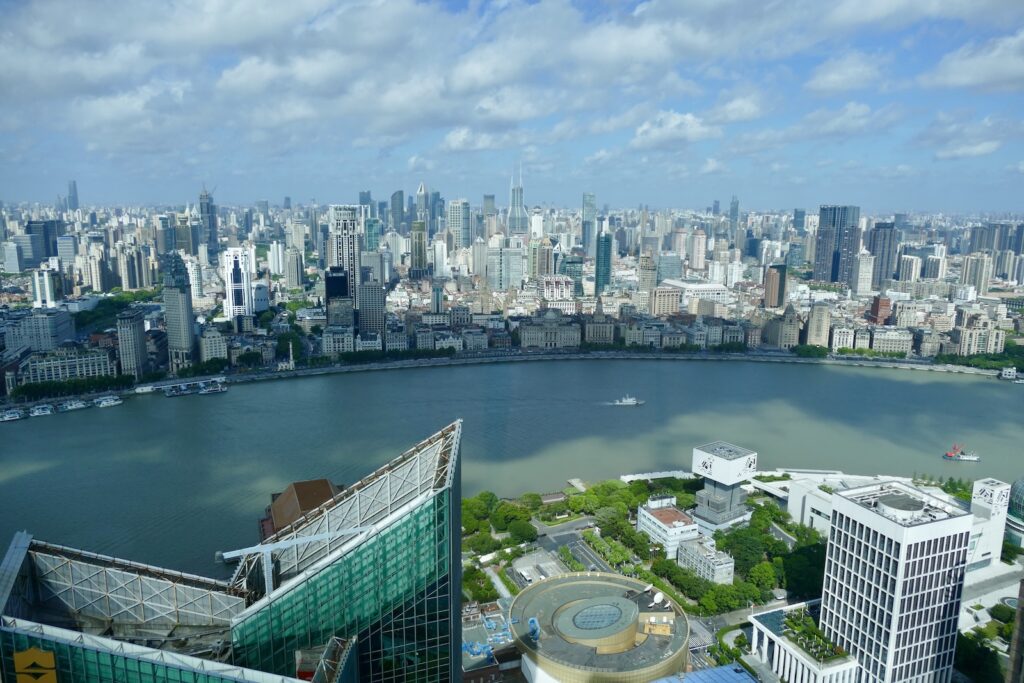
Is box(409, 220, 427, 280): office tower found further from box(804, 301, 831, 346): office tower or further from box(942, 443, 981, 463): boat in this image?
box(942, 443, 981, 463): boat

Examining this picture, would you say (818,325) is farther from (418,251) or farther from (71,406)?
(418,251)

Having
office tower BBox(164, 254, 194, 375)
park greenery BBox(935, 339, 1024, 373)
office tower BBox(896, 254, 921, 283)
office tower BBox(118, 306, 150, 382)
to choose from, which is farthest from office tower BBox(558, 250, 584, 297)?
office tower BBox(118, 306, 150, 382)

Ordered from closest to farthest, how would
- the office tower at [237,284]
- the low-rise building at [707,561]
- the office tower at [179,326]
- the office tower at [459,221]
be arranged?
the low-rise building at [707,561]
the office tower at [179,326]
the office tower at [237,284]
the office tower at [459,221]

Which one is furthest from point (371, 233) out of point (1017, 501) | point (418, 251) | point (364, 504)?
point (364, 504)

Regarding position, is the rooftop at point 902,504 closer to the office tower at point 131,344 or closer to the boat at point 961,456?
the boat at point 961,456

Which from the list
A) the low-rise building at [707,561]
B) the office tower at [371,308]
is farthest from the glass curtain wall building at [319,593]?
the office tower at [371,308]

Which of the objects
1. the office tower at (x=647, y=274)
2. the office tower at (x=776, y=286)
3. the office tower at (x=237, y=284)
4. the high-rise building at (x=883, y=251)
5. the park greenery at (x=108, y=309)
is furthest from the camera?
the high-rise building at (x=883, y=251)
